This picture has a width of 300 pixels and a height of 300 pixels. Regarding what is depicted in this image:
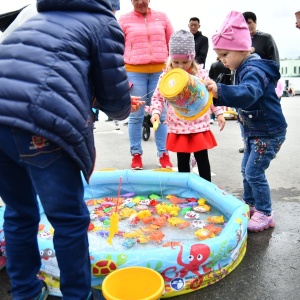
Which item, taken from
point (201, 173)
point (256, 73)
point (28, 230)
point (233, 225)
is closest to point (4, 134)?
point (28, 230)

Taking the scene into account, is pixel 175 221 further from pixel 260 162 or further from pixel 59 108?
pixel 59 108

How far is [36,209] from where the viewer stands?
1401 mm

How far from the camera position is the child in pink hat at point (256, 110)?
6.62ft

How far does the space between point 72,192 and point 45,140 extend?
0.62ft

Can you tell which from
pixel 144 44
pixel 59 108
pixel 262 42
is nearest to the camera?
pixel 59 108

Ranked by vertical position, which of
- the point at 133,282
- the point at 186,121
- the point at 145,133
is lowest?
the point at 145,133

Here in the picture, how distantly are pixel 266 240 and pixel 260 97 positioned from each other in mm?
783

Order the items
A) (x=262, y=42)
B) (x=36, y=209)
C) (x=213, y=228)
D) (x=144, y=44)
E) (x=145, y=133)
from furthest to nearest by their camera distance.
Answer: (x=145, y=133), (x=262, y=42), (x=144, y=44), (x=213, y=228), (x=36, y=209)

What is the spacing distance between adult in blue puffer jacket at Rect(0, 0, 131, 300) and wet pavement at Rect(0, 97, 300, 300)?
1.59 feet

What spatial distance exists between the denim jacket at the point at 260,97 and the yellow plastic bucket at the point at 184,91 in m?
0.19

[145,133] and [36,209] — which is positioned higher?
[36,209]

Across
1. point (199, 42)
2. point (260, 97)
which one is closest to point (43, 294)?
point (260, 97)

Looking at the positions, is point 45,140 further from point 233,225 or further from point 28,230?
point 233,225

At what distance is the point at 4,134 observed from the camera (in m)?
1.14
